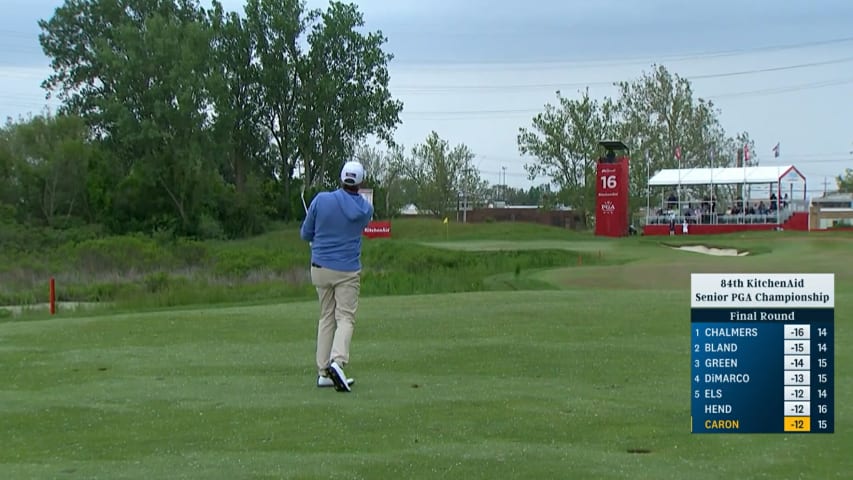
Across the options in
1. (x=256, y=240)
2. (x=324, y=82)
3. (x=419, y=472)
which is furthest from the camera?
(x=324, y=82)

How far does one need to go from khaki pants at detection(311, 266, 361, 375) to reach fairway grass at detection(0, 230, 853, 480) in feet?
1.48

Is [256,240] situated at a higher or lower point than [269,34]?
lower

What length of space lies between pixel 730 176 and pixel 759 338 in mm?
60432

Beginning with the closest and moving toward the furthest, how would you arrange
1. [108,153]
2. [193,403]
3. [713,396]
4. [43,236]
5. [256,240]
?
1. [713,396]
2. [193,403]
3. [43,236]
4. [256,240]
5. [108,153]

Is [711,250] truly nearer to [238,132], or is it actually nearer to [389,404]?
[389,404]

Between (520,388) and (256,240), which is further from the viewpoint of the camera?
(256,240)

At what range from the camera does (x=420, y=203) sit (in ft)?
359

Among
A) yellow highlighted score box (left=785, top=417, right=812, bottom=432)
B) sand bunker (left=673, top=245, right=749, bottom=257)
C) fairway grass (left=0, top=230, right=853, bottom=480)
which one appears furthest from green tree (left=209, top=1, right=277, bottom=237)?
yellow highlighted score box (left=785, top=417, right=812, bottom=432)

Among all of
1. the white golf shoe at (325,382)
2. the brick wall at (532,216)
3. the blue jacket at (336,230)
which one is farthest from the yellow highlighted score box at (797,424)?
the brick wall at (532,216)

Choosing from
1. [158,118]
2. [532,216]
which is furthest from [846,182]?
[158,118]

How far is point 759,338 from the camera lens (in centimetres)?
634

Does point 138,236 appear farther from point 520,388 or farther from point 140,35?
point 520,388

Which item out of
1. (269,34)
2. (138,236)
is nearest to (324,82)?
(269,34)

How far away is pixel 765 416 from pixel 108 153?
70.3 m
